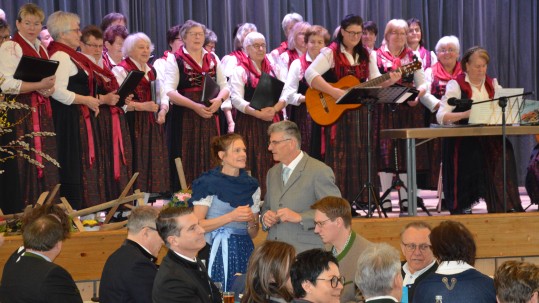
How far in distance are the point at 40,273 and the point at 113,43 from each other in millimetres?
4001

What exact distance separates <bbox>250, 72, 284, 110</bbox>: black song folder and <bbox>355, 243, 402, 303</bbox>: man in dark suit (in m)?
4.25

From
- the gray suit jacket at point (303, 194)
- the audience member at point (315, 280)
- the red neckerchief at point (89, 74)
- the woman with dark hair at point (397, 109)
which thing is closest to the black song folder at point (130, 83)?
the red neckerchief at point (89, 74)

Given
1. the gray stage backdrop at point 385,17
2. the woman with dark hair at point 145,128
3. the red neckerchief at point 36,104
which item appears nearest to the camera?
the red neckerchief at point 36,104

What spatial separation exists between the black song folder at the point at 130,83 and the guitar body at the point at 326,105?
1.35 m

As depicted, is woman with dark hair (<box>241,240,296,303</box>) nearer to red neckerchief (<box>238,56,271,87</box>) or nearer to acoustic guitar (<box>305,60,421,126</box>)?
acoustic guitar (<box>305,60,421,126</box>)

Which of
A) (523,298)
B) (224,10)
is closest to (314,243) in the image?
(523,298)

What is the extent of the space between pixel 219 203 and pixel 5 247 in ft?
4.77

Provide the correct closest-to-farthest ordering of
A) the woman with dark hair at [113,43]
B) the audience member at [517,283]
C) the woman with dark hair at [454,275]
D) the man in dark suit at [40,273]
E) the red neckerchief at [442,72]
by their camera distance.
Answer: the audience member at [517,283] < the woman with dark hair at [454,275] < the man in dark suit at [40,273] < the woman with dark hair at [113,43] < the red neckerchief at [442,72]

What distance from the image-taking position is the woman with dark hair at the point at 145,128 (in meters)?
7.70

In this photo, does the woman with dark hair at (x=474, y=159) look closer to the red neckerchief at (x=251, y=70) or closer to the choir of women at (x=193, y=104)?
the choir of women at (x=193, y=104)

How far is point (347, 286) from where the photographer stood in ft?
14.8

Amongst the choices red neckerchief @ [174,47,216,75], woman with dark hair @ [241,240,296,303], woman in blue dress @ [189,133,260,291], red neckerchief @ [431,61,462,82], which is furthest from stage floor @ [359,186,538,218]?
woman with dark hair @ [241,240,296,303]

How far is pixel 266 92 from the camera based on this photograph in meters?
7.88

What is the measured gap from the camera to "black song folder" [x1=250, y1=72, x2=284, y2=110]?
7812 mm
